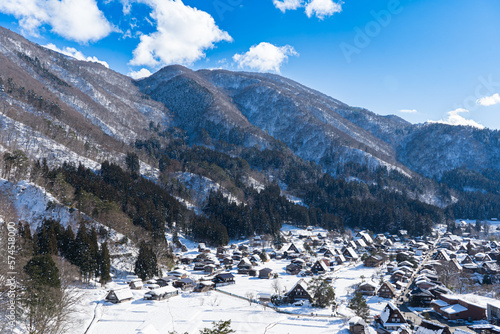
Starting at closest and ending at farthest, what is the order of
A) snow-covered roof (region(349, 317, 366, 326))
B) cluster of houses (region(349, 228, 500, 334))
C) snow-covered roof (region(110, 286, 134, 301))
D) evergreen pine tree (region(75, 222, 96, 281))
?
snow-covered roof (region(349, 317, 366, 326)), cluster of houses (region(349, 228, 500, 334)), snow-covered roof (region(110, 286, 134, 301)), evergreen pine tree (region(75, 222, 96, 281))

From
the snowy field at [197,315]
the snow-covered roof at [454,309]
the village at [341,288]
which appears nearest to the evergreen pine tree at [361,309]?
the village at [341,288]

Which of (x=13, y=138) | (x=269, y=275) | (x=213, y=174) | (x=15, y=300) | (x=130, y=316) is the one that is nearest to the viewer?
(x=15, y=300)

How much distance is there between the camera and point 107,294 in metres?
39.5

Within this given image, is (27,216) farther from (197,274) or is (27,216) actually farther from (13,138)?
(13,138)

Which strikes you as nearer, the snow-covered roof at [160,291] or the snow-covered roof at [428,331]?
the snow-covered roof at [428,331]

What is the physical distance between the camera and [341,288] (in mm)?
51688

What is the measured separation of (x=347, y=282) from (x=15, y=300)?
53.7 meters

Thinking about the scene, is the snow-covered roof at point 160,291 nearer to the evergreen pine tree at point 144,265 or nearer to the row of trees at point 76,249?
the evergreen pine tree at point 144,265

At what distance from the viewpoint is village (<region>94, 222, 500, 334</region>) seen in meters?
36.0

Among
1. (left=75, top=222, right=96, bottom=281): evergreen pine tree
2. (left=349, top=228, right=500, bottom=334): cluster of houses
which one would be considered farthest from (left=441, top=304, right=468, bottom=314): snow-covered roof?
(left=75, top=222, right=96, bottom=281): evergreen pine tree

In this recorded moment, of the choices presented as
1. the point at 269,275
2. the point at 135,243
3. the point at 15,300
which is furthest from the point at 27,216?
the point at 269,275

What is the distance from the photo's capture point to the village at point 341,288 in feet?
118

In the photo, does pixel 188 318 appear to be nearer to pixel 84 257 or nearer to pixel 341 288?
pixel 84 257

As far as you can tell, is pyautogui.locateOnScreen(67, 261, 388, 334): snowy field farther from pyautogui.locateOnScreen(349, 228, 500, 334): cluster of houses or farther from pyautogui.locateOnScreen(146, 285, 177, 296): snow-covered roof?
pyautogui.locateOnScreen(349, 228, 500, 334): cluster of houses
